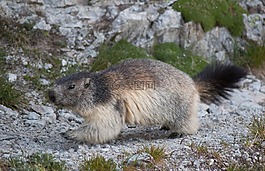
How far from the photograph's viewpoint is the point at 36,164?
7.21 metres

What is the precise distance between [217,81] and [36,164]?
3.98m

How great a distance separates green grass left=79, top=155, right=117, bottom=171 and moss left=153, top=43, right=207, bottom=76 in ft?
22.2

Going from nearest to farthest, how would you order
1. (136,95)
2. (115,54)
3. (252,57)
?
(136,95) < (115,54) < (252,57)

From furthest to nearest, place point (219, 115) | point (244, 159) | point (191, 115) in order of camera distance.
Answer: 1. point (219, 115)
2. point (191, 115)
3. point (244, 159)

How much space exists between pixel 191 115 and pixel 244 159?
1.41 metres

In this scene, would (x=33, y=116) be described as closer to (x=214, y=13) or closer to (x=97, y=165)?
(x=97, y=165)

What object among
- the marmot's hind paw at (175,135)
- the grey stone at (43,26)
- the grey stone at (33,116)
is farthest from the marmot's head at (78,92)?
the grey stone at (43,26)

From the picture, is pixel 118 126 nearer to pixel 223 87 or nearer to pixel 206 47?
pixel 223 87

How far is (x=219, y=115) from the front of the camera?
12.0 m

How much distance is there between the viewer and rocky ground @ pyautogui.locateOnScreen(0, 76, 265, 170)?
8.09 meters

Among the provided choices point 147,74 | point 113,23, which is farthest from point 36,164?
point 113,23

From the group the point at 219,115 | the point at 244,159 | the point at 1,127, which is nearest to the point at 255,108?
the point at 219,115

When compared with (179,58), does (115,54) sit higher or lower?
higher

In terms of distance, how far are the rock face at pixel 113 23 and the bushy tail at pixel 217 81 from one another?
428 cm
